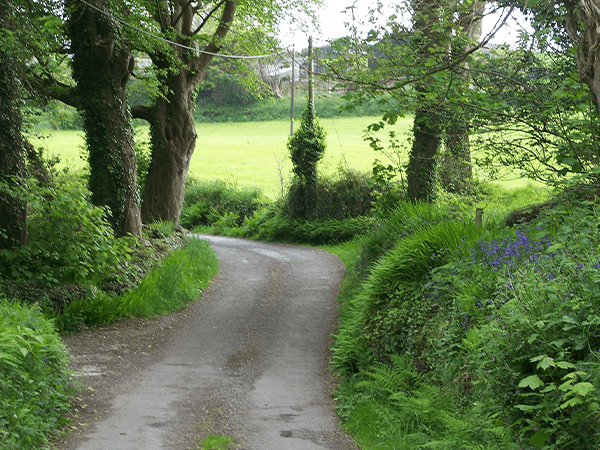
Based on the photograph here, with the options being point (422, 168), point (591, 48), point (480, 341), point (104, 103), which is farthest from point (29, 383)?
point (422, 168)

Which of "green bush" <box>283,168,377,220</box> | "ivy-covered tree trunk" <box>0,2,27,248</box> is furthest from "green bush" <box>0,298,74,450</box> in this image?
"green bush" <box>283,168,377,220</box>

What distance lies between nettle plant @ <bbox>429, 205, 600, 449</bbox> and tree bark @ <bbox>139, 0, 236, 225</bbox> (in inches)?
562

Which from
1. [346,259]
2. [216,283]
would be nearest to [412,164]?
[346,259]

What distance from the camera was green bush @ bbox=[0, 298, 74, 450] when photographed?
486 centimetres

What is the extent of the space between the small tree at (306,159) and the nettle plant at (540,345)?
17.0m

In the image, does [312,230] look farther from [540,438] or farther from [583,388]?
[583,388]

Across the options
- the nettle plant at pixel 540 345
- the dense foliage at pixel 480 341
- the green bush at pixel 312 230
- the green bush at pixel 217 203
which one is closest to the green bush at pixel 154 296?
the dense foliage at pixel 480 341

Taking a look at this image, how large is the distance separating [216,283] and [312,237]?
871 centimetres

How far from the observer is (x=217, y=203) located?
1209 inches

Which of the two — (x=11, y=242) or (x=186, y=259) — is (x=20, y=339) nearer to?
(x=11, y=242)

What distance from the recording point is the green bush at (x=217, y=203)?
94.5 feet

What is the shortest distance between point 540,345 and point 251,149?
48.7 meters

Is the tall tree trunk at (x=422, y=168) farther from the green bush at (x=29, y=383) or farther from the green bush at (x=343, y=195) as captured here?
the green bush at (x=29, y=383)

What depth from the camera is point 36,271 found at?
972cm
